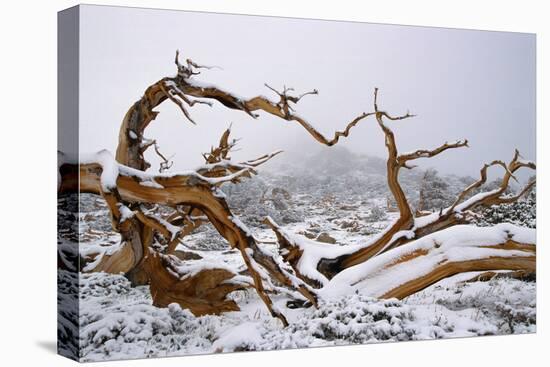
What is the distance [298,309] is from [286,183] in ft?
3.45

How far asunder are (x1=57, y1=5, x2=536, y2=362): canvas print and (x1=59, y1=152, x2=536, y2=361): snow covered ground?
0.05ft

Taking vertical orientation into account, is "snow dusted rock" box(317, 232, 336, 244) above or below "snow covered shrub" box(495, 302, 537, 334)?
above

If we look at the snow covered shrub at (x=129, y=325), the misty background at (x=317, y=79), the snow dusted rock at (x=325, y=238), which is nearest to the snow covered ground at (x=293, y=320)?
the snow covered shrub at (x=129, y=325)

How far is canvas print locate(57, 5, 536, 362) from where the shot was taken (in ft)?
26.3

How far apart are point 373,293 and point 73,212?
105 inches

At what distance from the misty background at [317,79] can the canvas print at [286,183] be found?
16 mm

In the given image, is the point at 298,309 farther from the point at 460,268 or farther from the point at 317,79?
the point at 317,79

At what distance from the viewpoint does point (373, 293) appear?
29.3 ft

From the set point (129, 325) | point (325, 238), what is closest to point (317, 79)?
point (325, 238)

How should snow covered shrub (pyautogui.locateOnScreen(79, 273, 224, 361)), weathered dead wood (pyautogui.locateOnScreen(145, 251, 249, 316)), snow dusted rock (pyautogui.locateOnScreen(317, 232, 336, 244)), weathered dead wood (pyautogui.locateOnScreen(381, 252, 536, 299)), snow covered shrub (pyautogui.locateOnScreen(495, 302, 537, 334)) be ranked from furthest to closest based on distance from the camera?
snow covered shrub (pyautogui.locateOnScreen(495, 302, 537, 334)), weathered dead wood (pyautogui.locateOnScreen(381, 252, 536, 299)), snow dusted rock (pyautogui.locateOnScreen(317, 232, 336, 244)), weathered dead wood (pyautogui.locateOnScreen(145, 251, 249, 316)), snow covered shrub (pyautogui.locateOnScreen(79, 273, 224, 361))

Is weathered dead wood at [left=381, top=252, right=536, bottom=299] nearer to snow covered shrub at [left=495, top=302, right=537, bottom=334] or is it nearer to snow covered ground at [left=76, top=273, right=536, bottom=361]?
snow covered ground at [left=76, top=273, right=536, bottom=361]

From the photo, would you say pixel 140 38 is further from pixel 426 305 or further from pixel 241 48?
pixel 426 305

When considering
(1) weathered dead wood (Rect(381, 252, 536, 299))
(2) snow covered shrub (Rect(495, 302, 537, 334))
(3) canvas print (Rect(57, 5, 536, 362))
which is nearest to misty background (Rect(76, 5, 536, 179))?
(3) canvas print (Rect(57, 5, 536, 362))

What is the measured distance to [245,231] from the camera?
849 cm
